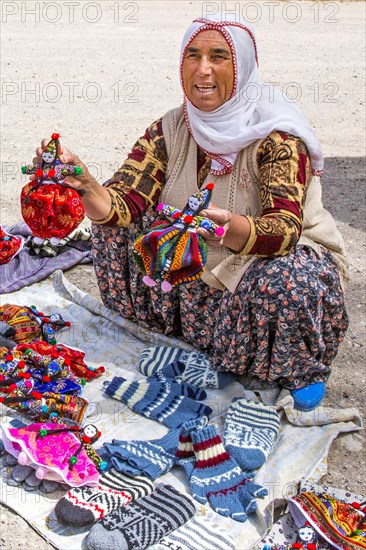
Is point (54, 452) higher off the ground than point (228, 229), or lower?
lower

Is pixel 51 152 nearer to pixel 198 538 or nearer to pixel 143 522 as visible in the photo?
pixel 143 522

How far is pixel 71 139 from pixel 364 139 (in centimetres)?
237

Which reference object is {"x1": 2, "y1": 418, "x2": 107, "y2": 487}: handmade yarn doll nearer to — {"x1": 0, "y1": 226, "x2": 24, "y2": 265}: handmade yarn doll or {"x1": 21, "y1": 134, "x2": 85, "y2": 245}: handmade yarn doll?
{"x1": 21, "y1": 134, "x2": 85, "y2": 245}: handmade yarn doll

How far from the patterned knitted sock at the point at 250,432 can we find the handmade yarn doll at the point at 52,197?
3.11 feet

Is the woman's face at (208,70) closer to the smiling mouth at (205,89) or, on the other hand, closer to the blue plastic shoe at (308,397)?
the smiling mouth at (205,89)

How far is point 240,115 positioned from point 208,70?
234mm

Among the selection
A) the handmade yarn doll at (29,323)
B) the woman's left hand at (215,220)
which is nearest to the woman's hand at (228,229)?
the woman's left hand at (215,220)

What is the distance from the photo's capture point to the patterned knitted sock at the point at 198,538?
8.46ft

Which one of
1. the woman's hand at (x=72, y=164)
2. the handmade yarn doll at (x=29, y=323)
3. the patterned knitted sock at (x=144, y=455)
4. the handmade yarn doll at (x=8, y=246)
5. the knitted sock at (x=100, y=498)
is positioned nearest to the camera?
the knitted sock at (x=100, y=498)

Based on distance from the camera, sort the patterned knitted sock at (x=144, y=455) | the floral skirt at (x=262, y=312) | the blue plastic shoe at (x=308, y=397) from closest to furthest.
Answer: the patterned knitted sock at (x=144, y=455) < the floral skirt at (x=262, y=312) < the blue plastic shoe at (x=308, y=397)

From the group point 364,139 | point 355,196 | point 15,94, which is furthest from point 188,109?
point 15,94

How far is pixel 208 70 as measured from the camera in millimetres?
3107

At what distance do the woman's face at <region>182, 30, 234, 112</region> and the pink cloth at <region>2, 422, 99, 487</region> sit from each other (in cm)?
137

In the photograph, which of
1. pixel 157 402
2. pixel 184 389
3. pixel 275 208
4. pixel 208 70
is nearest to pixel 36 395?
pixel 157 402
